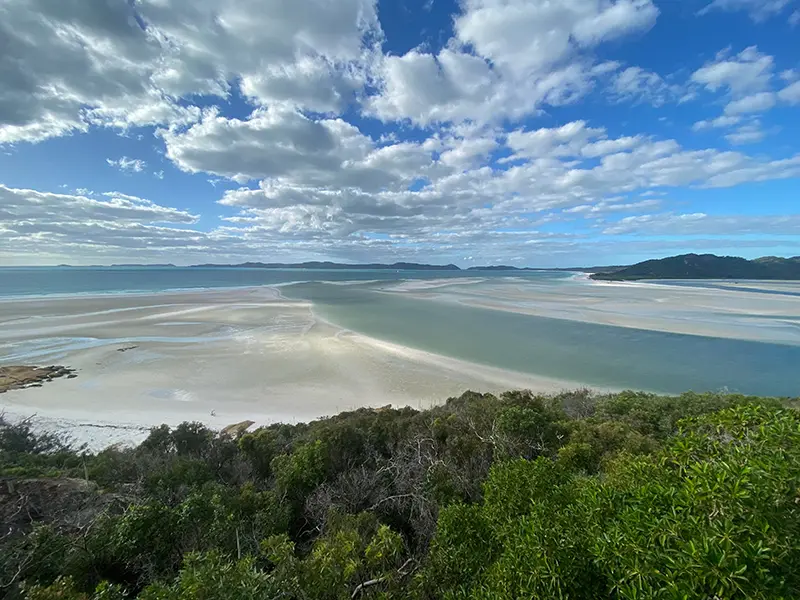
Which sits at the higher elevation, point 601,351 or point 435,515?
point 435,515

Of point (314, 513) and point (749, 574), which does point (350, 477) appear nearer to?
point (314, 513)

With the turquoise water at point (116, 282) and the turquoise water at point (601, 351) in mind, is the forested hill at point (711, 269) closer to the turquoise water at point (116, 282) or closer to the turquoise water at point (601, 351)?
the turquoise water at point (116, 282)

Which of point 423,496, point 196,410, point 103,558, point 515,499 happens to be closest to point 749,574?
point 515,499

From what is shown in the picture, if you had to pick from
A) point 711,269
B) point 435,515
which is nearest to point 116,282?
point 435,515

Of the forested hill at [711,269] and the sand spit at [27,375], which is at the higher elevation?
the forested hill at [711,269]

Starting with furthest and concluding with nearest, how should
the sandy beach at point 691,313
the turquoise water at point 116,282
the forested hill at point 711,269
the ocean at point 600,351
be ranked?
the forested hill at point 711,269 < the turquoise water at point 116,282 < the sandy beach at point 691,313 < the ocean at point 600,351

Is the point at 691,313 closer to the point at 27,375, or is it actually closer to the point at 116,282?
the point at 27,375

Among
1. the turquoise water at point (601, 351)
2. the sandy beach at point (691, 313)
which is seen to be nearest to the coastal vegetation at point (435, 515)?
the turquoise water at point (601, 351)
